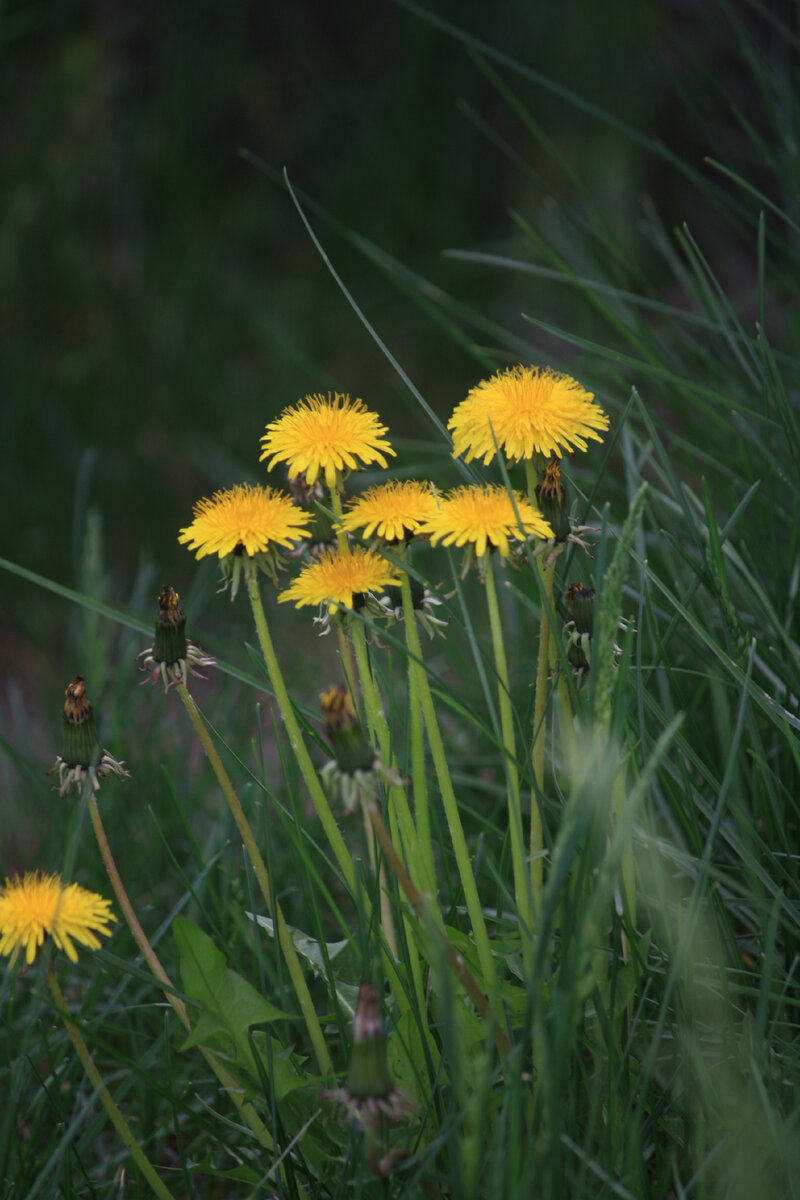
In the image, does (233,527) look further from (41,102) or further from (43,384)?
(41,102)

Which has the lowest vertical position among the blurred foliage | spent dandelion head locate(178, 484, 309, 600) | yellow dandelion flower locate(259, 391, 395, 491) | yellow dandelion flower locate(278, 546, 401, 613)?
yellow dandelion flower locate(278, 546, 401, 613)

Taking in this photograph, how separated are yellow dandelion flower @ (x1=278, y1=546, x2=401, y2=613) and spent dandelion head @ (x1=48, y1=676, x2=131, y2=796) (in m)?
0.14

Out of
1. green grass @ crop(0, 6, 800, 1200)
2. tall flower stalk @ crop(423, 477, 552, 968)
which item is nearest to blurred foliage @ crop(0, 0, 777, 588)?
green grass @ crop(0, 6, 800, 1200)

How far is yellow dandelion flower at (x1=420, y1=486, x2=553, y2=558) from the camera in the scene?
601mm

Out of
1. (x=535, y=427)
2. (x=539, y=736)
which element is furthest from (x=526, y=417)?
(x=539, y=736)

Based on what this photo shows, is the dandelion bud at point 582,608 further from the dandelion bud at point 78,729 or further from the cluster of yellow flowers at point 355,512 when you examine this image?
the dandelion bud at point 78,729

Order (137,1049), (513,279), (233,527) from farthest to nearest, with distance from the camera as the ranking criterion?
(513,279) → (137,1049) → (233,527)

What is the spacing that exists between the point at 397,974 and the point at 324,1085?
0.10m

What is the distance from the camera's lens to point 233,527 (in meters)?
0.64

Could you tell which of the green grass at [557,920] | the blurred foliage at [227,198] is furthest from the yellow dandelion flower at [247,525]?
the blurred foliage at [227,198]

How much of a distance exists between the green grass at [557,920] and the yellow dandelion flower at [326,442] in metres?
0.10

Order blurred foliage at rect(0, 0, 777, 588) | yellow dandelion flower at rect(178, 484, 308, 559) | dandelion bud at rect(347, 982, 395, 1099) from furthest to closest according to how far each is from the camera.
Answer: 1. blurred foliage at rect(0, 0, 777, 588)
2. yellow dandelion flower at rect(178, 484, 308, 559)
3. dandelion bud at rect(347, 982, 395, 1099)

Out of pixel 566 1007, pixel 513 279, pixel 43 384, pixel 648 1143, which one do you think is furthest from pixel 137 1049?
pixel 513 279

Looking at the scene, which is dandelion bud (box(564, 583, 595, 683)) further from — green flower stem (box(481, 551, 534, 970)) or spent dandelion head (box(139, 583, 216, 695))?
spent dandelion head (box(139, 583, 216, 695))
